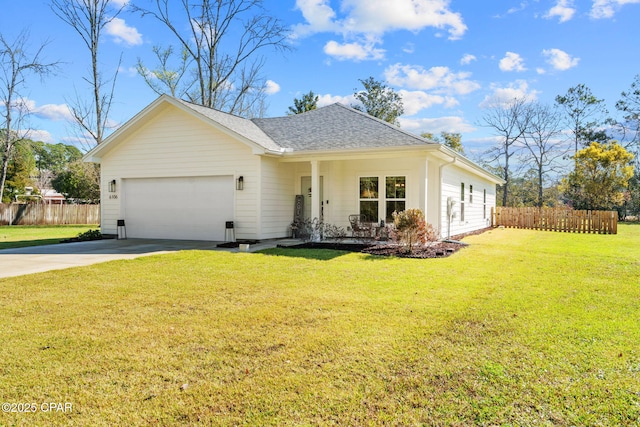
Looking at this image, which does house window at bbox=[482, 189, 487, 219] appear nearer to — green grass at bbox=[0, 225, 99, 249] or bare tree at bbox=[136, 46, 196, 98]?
green grass at bbox=[0, 225, 99, 249]

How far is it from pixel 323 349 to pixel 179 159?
10668mm

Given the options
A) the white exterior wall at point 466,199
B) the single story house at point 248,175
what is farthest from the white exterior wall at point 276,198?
the white exterior wall at point 466,199

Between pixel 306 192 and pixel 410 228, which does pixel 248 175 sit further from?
pixel 410 228

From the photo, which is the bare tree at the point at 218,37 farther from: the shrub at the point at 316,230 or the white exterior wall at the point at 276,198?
the shrub at the point at 316,230

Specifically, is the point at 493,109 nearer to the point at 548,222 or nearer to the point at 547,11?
the point at 548,222

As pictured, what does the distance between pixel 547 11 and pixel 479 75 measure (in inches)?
401

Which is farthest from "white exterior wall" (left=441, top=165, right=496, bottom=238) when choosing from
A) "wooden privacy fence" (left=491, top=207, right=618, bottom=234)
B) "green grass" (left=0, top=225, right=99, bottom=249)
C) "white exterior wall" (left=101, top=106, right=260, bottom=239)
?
"green grass" (left=0, top=225, right=99, bottom=249)

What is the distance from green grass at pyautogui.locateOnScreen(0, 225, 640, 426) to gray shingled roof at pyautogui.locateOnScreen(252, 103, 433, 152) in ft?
18.7

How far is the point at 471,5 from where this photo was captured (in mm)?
Answer: 14117

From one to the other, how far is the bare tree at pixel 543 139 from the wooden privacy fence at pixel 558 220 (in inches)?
503

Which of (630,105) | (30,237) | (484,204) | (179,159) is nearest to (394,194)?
(179,159)

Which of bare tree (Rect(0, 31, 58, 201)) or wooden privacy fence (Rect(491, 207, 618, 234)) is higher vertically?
bare tree (Rect(0, 31, 58, 201))

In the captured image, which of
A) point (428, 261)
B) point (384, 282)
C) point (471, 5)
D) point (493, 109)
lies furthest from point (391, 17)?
point (493, 109)

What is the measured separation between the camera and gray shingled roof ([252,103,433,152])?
1137cm
